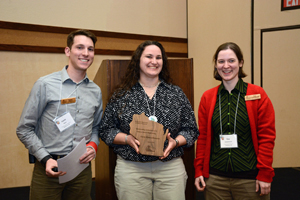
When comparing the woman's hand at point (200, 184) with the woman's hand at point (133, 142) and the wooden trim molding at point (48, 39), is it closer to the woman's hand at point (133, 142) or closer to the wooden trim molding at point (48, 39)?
the woman's hand at point (133, 142)

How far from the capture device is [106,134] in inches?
59.1

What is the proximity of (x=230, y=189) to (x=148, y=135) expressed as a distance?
0.67 meters

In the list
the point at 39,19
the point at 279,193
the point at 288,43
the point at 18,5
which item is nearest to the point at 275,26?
the point at 288,43

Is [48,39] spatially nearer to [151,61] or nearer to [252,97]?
[151,61]

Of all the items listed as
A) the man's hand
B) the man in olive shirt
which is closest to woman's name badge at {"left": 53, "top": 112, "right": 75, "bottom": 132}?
the man in olive shirt

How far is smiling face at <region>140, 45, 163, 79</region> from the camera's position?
1519 millimetres

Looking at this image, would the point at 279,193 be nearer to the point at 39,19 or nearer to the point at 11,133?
the point at 11,133

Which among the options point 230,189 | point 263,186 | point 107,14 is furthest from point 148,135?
point 107,14

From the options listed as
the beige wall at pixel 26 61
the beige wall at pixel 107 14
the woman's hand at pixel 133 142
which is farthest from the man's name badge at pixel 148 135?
the beige wall at pixel 107 14

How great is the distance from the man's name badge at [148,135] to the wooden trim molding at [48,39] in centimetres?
247

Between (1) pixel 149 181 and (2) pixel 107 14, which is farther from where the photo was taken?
(2) pixel 107 14

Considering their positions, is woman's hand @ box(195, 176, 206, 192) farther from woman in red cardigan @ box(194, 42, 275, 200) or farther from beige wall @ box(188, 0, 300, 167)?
beige wall @ box(188, 0, 300, 167)

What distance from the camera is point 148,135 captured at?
4.21 ft

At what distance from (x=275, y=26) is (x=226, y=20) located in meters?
0.77
